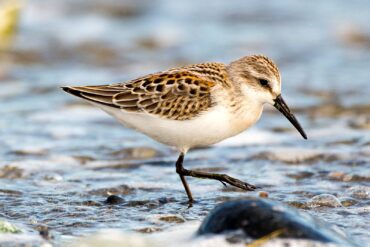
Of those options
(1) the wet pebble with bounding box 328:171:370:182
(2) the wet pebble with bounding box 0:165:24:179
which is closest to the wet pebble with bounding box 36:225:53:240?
(2) the wet pebble with bounding box 0:165:24:179

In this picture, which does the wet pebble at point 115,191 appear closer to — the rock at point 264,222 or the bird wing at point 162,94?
the bird wing at point 162,94

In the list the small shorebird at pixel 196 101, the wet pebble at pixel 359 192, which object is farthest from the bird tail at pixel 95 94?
the wet pebble at pixel 359 192

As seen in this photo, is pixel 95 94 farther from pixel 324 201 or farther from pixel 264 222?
pixel 264 222

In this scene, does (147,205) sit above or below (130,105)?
below

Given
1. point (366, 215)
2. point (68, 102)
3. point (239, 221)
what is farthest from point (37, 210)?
point (68, 102)

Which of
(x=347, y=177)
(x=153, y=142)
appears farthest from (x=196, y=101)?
(x=153, y=142)

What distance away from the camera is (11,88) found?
37.0ft

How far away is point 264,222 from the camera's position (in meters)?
5.13

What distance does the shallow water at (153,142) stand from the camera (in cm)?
656

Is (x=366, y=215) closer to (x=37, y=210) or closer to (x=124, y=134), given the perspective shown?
(x=37, y=210)

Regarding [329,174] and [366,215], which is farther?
[329,174]

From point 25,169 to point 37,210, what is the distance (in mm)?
1394

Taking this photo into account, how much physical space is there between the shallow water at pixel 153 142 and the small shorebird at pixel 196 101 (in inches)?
22.8

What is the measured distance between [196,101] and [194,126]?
0.20 meters
